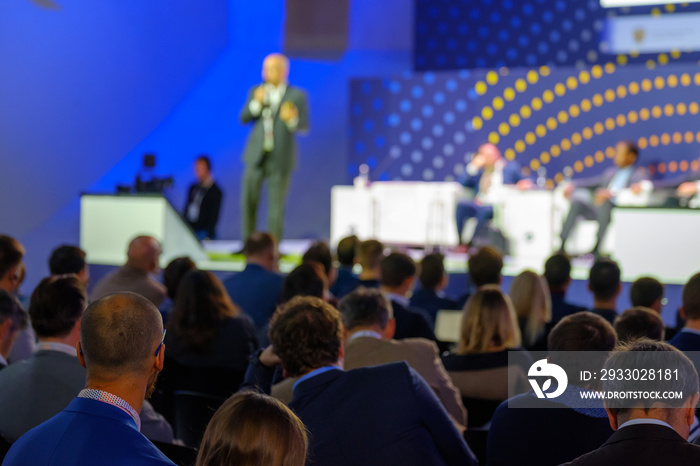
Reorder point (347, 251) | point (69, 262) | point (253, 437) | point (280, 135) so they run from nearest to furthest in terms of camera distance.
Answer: point (253, 437)
point (69, 262)
point (347, 251)
point (280, 135)

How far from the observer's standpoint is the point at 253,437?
3.77 feet

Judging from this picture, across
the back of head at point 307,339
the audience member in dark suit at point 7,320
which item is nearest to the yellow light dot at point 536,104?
the audience member in dark suit at point 7,320

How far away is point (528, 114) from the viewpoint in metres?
9.92

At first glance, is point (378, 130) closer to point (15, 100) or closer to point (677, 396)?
point (15, 100)

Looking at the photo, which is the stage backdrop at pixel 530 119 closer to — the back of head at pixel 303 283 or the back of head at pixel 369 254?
the back of head at pixel 369 254

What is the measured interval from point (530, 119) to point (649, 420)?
8655 mm

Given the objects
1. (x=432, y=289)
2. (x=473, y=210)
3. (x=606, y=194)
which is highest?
(x=606, y=194)

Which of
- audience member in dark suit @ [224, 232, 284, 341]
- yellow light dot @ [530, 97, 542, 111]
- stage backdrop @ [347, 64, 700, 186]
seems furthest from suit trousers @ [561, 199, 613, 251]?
audience member in dark suit @ [224, 232, 284, 341]

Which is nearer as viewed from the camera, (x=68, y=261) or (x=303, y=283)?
(x=303, y=283)

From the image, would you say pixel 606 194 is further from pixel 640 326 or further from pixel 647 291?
pixel 640 326

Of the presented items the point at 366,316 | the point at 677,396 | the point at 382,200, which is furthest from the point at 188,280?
the point at 382,200

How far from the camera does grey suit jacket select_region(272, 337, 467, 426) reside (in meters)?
2.62

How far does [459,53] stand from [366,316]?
9.18 metres

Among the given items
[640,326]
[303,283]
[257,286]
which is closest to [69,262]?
[257,286]
